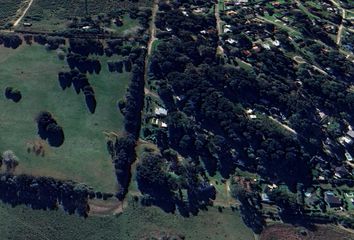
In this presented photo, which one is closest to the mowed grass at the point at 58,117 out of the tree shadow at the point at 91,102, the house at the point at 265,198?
the tree shadow at the point at 91,102

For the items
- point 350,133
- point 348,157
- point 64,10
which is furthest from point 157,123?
point 350,133

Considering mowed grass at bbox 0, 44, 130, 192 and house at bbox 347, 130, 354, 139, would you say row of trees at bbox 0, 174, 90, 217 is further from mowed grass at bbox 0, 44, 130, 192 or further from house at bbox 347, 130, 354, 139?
house at bbox 347, 130, 354, 139

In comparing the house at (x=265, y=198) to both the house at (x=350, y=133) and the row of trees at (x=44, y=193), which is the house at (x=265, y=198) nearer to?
the house at (x=350, y=133)

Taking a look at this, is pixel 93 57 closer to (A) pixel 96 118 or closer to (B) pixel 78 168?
(A) pixel 96 118

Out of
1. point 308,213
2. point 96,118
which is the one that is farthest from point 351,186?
point 96,118

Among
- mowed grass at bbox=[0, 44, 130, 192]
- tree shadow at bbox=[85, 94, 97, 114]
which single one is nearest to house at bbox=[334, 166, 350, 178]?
mowed grass at bbox=[0, 44, 130, 192]

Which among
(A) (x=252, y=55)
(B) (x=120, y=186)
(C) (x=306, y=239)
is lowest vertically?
(C) (x=306, y=239)
